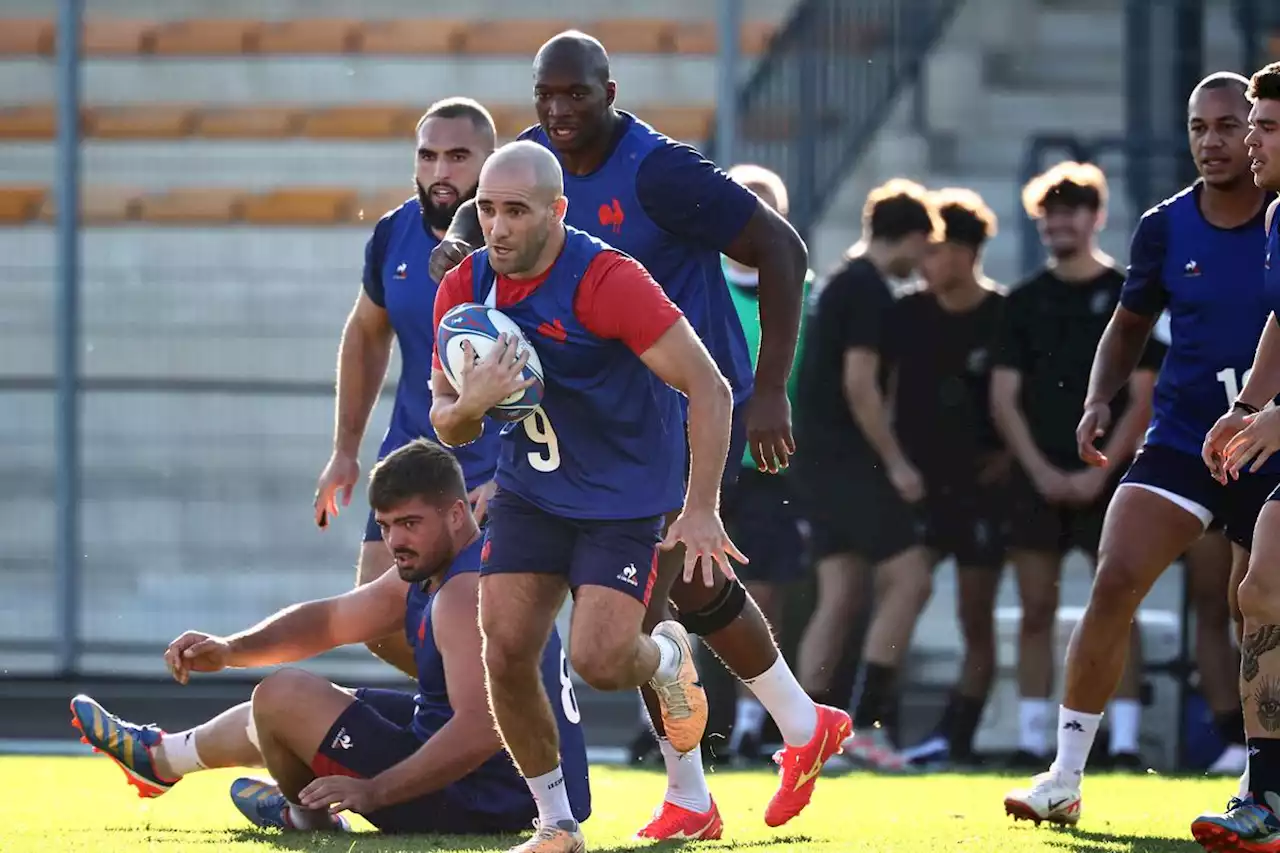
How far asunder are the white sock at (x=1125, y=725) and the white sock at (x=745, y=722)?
1.43 m

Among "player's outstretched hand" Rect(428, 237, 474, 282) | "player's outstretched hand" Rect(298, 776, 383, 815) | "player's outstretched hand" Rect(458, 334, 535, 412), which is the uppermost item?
"player's outstretched hand" Rect(428, 237, 474, 282)

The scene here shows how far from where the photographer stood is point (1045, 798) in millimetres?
6164

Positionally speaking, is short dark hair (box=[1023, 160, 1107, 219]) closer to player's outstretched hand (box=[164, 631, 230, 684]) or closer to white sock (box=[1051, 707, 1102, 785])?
white sock (box=[1051, 707, 1102, 785])

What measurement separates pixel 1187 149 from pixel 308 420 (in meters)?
4.43

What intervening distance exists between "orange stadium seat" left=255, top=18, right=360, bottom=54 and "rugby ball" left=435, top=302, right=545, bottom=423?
786 cm

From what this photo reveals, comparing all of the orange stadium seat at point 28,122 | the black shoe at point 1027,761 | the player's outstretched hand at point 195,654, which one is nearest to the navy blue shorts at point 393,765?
the player's outstretched hand at point 195,654

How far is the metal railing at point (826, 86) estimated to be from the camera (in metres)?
10.5

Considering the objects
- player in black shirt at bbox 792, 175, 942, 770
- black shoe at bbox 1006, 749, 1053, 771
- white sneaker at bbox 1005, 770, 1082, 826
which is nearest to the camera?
white sneaker at bbox 1005, 770, 1082, 826

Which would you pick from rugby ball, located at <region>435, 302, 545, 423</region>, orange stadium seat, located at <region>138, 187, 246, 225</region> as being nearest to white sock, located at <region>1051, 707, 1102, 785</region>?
rugby ball, located at <region>435, 302, 545, 423</region>

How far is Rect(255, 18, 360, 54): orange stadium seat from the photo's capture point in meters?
12.4

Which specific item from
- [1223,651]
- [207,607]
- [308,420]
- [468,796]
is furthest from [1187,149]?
[468,796]

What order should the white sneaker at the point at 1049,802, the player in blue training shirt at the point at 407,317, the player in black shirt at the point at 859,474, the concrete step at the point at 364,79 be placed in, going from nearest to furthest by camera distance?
the white sneaker at the point at 1049,802 → the player in blue training shirt at the point at 407,317 → the player in black shirt at the point at 859,474 → the concrete step at the point at 364,79

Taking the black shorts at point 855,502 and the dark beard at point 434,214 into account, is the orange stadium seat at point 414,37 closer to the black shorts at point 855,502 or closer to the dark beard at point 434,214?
the black shorts at point 855,502

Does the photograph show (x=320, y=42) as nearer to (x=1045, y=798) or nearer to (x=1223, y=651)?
(x=1223, y=651)
